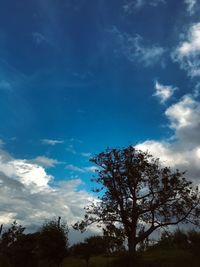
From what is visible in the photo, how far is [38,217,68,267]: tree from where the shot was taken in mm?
52094

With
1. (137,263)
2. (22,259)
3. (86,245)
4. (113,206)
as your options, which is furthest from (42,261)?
(137,263)

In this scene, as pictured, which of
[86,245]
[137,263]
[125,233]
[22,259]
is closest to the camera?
[137,263]

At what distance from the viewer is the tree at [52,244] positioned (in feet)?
171

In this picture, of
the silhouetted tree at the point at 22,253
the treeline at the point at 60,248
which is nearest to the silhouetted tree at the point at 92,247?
the treeline at the point at 60,248

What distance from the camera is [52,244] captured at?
5256 cm

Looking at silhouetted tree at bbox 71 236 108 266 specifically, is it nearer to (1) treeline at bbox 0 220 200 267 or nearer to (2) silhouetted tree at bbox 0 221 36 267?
(1) treeline at bbox 0 220 200 267

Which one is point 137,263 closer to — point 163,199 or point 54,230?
point 163,199

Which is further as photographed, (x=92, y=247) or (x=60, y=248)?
(x=92, y=247)

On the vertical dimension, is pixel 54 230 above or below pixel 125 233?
above

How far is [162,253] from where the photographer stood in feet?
160

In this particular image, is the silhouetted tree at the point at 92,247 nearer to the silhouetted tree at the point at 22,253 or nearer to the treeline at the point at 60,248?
the treeline at the point at 60,248

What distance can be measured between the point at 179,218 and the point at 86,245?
23.8 meters

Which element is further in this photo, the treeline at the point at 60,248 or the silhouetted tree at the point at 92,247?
the silhouetted tree at the point at 92,247

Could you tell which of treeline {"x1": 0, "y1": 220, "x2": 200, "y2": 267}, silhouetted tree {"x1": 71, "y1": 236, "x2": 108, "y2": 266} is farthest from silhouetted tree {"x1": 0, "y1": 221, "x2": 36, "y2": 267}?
silhouetted tree {"x1": 71, "y1": 236, "x2": 108, "y2": 266}
